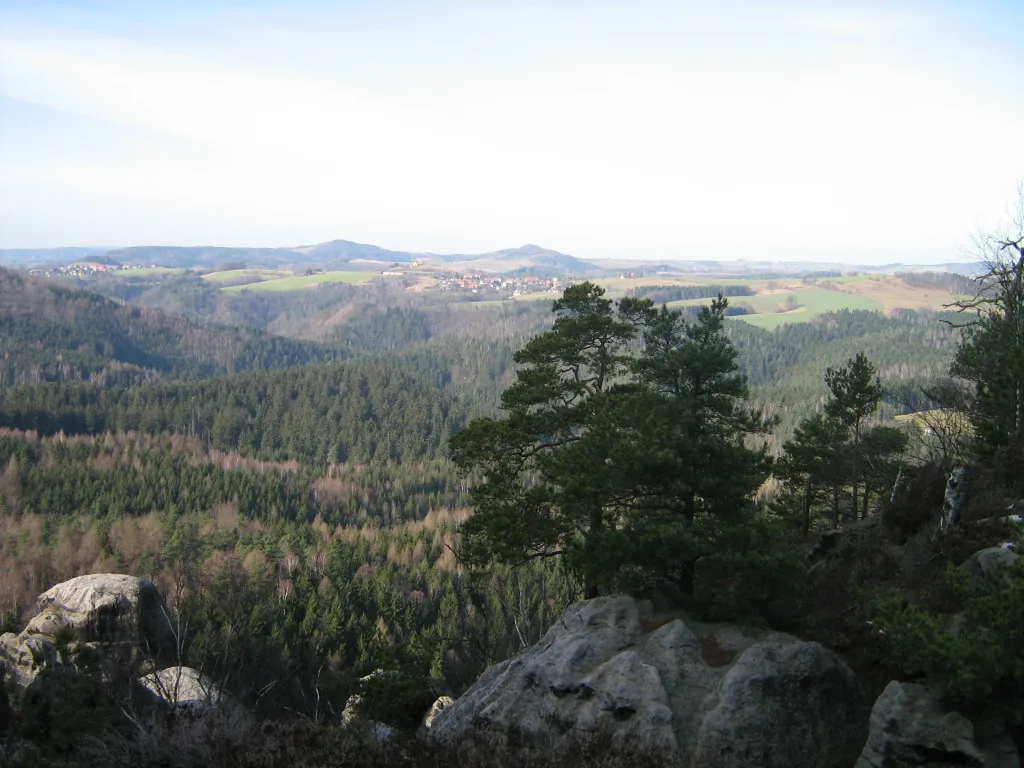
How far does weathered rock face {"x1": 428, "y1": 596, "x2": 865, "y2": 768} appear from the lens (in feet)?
42.1

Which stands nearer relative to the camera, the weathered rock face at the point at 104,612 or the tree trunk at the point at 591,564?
the tree trunk at the point at 591,564

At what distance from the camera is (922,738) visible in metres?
10.5

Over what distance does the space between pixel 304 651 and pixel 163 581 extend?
31.4 m

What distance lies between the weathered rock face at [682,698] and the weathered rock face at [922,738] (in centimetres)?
167

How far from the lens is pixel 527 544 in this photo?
19.6 m

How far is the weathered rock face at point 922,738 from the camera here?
10.2m

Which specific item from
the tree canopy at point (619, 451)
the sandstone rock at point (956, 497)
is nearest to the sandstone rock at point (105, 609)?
the tree canopy at point (619, 451)

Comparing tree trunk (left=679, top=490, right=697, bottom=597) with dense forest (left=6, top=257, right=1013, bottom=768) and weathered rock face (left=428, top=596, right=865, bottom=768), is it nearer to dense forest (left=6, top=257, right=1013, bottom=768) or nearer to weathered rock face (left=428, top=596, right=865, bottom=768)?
dense forest (left=6, top=257, right=1013, bottom=768)

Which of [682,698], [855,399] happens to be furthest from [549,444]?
[855,399]

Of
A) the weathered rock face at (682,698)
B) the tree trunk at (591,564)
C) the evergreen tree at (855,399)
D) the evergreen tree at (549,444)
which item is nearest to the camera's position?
the weathered rock face at (682,698)

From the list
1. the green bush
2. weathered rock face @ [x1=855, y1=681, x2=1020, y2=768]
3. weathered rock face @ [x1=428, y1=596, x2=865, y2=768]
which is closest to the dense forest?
the green bush

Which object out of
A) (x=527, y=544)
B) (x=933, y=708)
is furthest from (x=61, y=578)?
(x=933, y=708)

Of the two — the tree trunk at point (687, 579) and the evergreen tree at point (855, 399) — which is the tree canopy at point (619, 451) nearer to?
the tree trunk at point (687, 579)

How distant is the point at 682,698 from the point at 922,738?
459 cm
